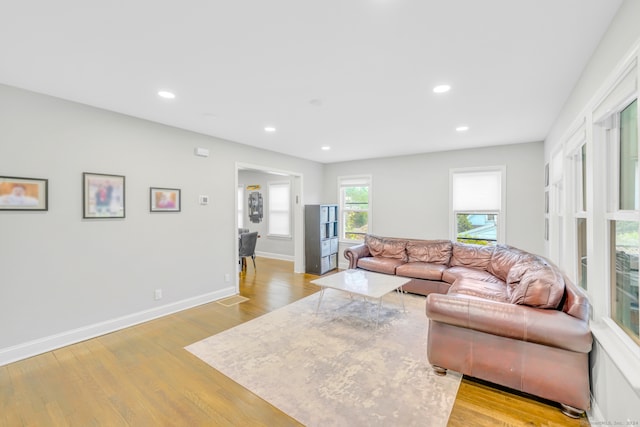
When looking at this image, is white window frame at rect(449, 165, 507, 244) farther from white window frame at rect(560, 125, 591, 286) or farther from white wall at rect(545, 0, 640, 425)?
white wall at rect(545, 0, 640, 425)

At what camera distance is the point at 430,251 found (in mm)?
4910

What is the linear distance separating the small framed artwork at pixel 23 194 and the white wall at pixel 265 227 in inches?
197

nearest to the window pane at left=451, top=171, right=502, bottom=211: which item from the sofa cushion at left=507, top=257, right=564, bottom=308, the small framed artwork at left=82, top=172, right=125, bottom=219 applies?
the sofa cushion at left=507, top=257, right=564, bottom=308

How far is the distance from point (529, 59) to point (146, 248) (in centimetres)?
439

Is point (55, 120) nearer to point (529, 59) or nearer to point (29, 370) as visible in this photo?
point (29, 370)

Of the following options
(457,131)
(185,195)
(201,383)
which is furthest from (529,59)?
(185,195)

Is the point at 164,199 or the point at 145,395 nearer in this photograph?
the point at 145,395

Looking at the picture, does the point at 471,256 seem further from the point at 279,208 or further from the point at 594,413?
the point at 279,208

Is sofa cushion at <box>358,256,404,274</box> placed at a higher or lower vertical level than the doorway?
lower

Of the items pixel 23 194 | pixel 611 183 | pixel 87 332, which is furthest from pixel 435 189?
pixel 23 194

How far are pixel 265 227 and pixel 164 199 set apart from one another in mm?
4230

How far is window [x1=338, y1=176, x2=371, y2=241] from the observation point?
6301 mm

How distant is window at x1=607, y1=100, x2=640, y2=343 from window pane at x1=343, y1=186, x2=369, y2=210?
15.3 ft

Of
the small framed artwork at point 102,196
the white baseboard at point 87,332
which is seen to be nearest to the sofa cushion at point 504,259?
the white baseboard at point 87,332
